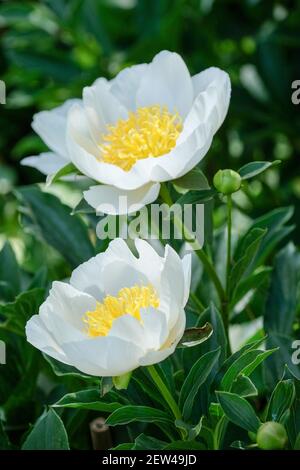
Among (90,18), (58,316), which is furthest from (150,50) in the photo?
(58,316)

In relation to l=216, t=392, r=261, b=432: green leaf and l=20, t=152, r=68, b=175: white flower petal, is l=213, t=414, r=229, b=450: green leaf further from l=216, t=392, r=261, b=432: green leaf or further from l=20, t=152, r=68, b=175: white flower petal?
l=20, t=152, r=68, b=175: white flower petal

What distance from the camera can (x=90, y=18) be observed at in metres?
1.86

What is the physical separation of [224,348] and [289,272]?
0.22 metres

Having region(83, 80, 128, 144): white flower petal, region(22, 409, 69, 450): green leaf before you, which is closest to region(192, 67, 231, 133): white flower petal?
region(83, 80, 128, 144): white flower petal

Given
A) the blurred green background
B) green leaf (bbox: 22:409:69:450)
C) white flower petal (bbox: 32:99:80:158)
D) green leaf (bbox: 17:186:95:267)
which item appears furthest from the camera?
the blurred green background

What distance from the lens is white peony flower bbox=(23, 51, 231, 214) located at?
2.89ft

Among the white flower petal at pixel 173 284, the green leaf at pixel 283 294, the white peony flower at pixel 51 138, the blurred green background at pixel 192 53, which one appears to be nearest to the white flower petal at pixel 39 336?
the white flower petal at pixel 173 284

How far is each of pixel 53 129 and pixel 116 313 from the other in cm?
25

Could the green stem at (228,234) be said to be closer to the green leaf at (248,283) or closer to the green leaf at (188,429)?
the green leaf at (248,283)

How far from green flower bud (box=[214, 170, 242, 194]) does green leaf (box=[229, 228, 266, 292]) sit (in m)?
0.08

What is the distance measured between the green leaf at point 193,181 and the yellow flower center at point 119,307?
12 cm

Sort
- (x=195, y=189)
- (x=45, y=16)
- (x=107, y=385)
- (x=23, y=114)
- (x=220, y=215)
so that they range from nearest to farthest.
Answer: (x=107, y=385) → (x=195, y=189) → (x=220, y=215) → (x=45, y=16) → (x=23, y=114)

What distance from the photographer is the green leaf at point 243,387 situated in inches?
31.4

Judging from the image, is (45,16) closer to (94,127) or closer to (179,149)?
(94,127)
